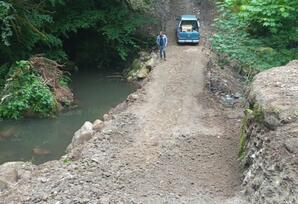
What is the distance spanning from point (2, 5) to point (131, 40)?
23.6 ft

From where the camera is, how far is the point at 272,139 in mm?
9984

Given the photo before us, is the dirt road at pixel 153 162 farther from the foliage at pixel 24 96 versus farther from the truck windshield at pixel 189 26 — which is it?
the truck windshield at pixel 189 26

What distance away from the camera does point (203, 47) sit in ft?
78.0

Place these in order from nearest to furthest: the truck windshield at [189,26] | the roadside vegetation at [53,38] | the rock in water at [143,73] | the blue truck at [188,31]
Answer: the roadside vegetation at [53,38] → the rock in water at [143,73] → the blue truck at [188,31] → the truck windshield at [189,26]

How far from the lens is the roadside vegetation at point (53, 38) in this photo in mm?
19172

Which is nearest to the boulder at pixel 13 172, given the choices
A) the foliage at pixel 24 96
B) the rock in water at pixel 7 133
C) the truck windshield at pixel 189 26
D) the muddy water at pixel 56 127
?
the muddy water at pixel 56 127

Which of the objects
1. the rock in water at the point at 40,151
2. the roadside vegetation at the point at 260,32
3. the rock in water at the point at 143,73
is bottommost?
the rock in water at the point at 40,151

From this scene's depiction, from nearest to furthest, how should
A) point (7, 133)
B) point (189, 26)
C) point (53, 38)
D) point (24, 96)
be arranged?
point (7, 133) → point (24, 96) → point (53, 38) → point (189, 26)

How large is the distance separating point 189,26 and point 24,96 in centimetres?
983

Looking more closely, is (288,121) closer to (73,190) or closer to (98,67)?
(73,190)

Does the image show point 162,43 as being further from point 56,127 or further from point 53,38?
point 56,127

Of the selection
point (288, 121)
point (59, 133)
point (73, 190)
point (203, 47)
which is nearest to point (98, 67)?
point (203, 47)

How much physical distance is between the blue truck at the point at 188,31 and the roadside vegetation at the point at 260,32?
34.2 ft

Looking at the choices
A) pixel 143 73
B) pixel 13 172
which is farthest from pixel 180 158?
pixel 143 73
